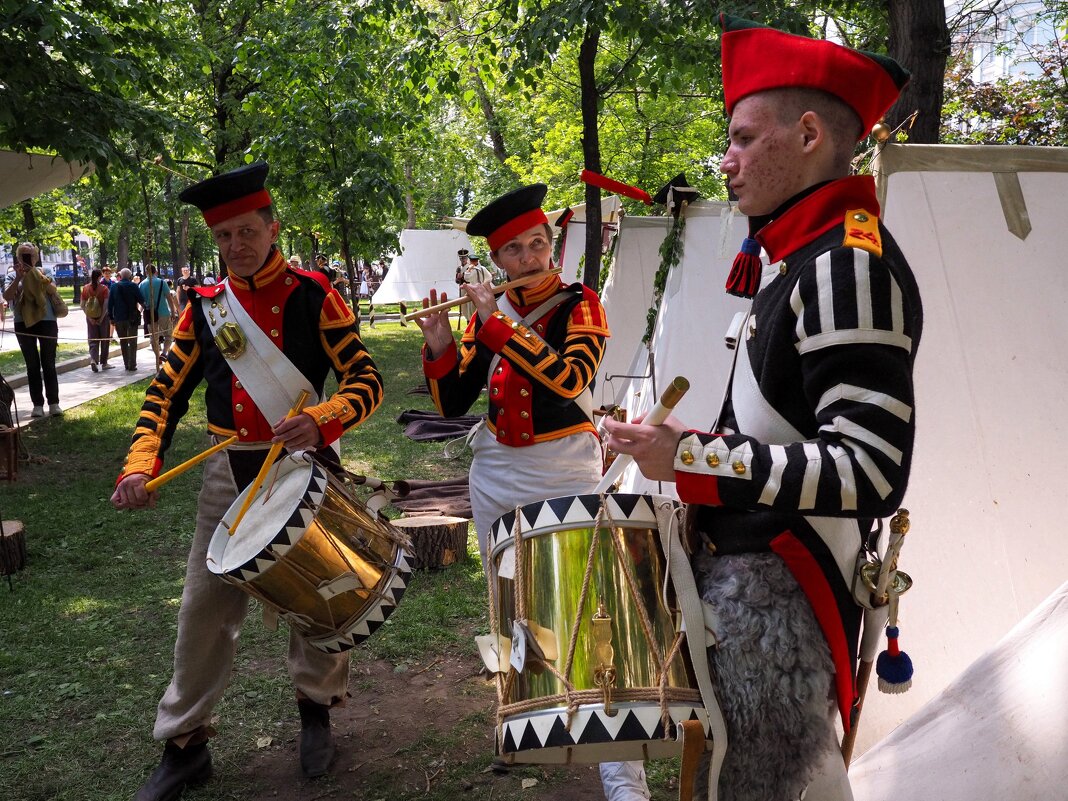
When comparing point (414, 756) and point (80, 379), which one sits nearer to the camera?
point (414, 756)

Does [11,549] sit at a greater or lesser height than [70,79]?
lesser

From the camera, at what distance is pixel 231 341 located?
3373 millimetres

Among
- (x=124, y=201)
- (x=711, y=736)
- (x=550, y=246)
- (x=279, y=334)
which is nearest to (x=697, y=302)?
(x=550, y=246)

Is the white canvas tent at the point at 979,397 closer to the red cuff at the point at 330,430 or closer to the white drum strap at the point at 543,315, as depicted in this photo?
the white drum strap at the point at 543,315

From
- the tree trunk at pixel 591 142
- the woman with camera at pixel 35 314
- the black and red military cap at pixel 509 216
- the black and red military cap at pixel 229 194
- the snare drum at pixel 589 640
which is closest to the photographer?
the snare drum at pixel 589 640

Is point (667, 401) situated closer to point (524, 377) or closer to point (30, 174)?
point (524, 377)

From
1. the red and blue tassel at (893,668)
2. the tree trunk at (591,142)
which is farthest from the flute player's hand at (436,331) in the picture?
the tree trunk at (591,142)

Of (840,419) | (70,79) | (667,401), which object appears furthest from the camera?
(70,79)

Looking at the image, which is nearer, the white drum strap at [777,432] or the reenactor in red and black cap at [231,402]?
the white drum strap at [777,432]

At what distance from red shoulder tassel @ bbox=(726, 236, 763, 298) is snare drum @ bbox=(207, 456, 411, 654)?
1.46 m

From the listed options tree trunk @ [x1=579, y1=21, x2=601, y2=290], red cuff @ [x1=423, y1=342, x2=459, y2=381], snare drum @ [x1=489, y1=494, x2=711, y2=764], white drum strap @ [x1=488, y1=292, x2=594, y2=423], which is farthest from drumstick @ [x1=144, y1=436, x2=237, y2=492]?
tree trunk @ [x1=579, y1=21, x2=601, y2=290]

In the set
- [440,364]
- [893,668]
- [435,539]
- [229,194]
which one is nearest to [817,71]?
[893,668]

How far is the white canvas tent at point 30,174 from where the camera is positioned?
8.10 m

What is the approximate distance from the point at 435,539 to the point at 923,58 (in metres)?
4.15
